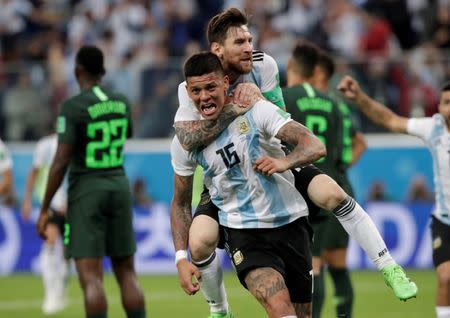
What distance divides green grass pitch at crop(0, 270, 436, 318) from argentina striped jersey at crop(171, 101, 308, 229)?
501 cm

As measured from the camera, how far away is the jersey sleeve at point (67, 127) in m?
9.43

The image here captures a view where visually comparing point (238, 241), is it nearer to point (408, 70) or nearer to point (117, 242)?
point (117, 242)

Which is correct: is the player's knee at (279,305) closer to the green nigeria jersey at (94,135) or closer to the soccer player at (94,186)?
the soccer player at (94,186)

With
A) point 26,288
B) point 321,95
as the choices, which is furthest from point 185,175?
point 26,288

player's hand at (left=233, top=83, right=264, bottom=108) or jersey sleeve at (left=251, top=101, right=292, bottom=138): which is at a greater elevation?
player's hand at (left=233, top=83, right=264, bottom=108)

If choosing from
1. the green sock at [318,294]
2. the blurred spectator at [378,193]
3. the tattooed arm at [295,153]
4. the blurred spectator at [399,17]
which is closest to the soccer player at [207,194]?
the tattooed arm at [295,153]

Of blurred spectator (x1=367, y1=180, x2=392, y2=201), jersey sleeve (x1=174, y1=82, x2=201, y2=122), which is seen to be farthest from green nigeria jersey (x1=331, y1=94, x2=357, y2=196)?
blurred spectator (x1=367, y1=180, x2=392, y2=201)

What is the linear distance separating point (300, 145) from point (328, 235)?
413cm

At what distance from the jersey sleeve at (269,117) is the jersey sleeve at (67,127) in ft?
8.98

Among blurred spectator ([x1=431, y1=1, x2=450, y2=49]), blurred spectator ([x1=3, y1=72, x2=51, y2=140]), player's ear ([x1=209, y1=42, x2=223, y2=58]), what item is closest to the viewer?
player's ear ([x1=209, y1=42, x2=223, y2=58])

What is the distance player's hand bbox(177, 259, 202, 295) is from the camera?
7020mm

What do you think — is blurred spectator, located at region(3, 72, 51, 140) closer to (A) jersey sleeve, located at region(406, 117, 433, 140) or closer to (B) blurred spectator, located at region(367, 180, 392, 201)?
(B) blurred spectator, located at region(367, 180, 392, 201)

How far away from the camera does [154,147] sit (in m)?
17.1

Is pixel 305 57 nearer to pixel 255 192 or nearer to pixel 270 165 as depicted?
pixel 255 192
